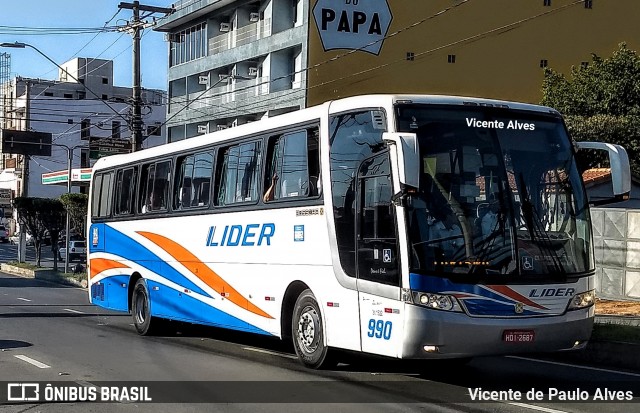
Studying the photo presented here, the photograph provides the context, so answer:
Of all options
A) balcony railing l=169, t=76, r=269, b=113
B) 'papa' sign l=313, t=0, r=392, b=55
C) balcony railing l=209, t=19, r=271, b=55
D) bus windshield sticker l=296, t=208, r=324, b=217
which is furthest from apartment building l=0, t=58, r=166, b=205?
bus windshield sticker l=296, t=208, r=324, b=217

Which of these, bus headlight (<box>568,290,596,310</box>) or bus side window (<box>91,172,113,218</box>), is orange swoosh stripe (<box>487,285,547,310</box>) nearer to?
bus headlight (<box>568,290,596,310</box>)

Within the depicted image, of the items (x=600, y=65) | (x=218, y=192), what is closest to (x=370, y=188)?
(x=218, y=192)

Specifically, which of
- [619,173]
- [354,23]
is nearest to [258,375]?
[619,173]

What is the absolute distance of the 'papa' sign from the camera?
45.3m

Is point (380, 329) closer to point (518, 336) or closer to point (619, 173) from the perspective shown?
point (518, 336)

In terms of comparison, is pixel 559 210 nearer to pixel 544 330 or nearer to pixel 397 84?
pixel 544 330

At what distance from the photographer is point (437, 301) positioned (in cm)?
987

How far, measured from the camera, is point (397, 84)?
4653 centimetres

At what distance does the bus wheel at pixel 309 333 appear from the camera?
38.8 feet

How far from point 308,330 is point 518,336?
3122 millimetres

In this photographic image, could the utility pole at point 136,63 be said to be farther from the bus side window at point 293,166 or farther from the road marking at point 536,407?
the road marking at point 536,407

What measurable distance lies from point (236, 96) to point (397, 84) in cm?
955

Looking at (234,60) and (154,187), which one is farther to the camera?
(234,60)

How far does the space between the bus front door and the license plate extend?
1132 millimetres
